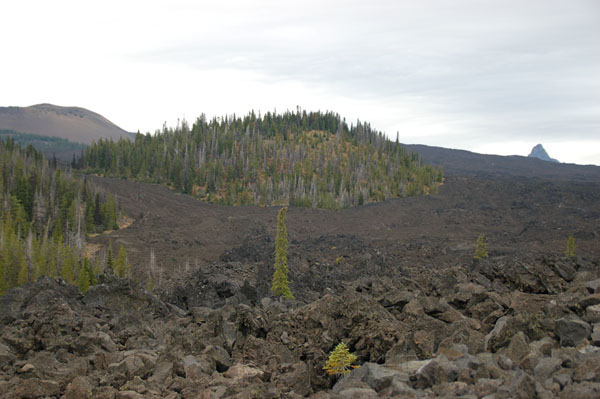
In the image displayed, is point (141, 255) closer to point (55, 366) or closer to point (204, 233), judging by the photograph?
point (204, 233)

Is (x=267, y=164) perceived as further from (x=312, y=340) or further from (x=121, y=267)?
(x=312, y=340)

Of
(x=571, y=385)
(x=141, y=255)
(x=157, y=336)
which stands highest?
(x=571, y=385)

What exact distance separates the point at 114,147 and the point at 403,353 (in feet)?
485

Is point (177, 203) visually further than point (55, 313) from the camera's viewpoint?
Yes

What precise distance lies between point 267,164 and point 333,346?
145845 mm

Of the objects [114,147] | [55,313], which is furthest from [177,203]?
[55,313]

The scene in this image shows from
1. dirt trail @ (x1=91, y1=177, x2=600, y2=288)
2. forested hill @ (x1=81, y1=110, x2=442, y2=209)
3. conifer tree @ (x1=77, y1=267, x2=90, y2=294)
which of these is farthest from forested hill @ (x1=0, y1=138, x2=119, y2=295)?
forested hill @ (x1=81, y1=110, x2=442, y2=209)

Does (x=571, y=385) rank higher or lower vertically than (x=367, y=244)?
higher

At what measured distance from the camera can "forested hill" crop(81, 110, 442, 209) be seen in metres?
136

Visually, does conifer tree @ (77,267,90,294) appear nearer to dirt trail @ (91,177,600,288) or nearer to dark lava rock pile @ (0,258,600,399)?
dirt trail @ (91,177,600,288)

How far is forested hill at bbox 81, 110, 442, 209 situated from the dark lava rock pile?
346ft

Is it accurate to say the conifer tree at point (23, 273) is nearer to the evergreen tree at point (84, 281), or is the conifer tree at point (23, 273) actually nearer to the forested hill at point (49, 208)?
the evergreen tree at point (84, 281)

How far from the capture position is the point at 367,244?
256ft

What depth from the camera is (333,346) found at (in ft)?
56.7
